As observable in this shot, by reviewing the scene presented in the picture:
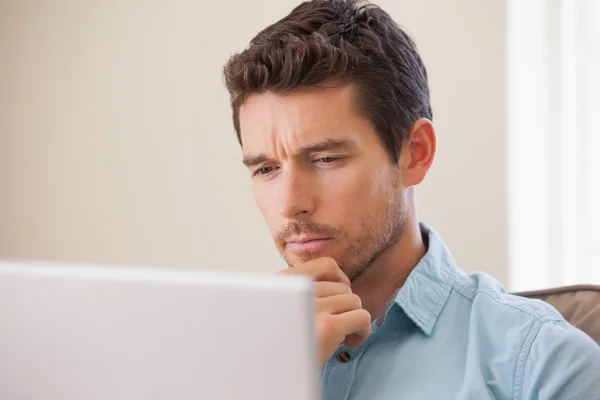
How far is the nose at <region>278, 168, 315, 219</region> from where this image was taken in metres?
1.16

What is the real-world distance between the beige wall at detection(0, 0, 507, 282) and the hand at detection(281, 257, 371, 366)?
952mm

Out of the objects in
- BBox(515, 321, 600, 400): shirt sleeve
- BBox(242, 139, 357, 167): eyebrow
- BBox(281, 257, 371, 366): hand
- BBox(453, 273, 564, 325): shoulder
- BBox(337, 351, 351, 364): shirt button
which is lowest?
BBox(337, 351, 351, 364): shirt button

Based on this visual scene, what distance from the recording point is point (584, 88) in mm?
1976

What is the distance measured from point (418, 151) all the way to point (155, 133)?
1.26m

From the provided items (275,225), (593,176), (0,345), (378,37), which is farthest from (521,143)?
(0,345)

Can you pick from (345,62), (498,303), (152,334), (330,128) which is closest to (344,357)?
(498,303)

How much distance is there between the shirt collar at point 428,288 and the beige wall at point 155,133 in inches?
31.0

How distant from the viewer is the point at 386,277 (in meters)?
1.27

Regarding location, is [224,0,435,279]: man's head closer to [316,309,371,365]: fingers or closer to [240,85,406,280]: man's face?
[240,85,406,280]: man's face

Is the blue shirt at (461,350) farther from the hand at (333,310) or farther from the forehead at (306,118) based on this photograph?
the forehead at (306,118)

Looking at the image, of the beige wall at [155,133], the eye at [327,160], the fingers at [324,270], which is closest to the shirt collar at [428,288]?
the fingers at [324,270]

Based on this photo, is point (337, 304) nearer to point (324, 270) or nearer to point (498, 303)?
point (324, 270)

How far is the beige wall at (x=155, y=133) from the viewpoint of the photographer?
198 cm

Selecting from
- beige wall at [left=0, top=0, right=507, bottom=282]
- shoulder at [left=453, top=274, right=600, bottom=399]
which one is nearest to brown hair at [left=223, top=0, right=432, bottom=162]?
shoulder at [left=453, top=274, right=600, bottom=399]
